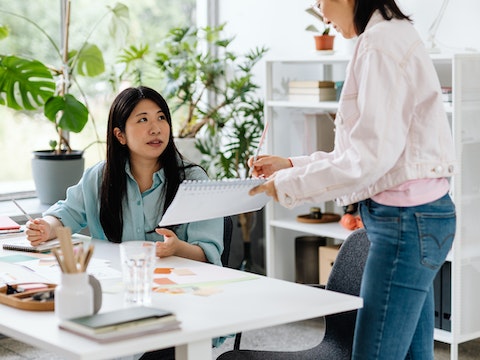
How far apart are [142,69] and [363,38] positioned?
309 cm

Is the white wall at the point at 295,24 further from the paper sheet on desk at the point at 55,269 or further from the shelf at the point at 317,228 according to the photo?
the paper sheet on desk at the point at 55,269

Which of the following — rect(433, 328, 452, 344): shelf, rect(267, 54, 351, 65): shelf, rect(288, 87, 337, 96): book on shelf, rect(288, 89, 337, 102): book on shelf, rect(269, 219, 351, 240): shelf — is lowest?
rect(433, 328, 452, 344): shelf

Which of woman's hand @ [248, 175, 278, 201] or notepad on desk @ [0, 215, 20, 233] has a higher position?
woman's hand @ [248, 175, 278, 201]

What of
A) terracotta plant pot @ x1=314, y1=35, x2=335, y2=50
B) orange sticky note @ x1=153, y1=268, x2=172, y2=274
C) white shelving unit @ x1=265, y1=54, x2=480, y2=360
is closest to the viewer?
orange sticky note @ x1=153, y1=268, x2=172, y2=274

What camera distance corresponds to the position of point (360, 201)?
6.77ft

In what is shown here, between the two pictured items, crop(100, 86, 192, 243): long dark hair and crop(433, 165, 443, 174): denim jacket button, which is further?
crop(100, 86, 192, 243): long dark hair

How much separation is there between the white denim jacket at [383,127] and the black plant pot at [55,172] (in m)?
2.49

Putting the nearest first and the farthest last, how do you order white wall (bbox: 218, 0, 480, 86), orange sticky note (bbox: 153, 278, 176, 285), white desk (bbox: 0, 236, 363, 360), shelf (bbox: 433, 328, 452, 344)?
white desk (bbox: 0, 236, 363, 360) → orange sticky note (bbox: 153, 278, 176, 285) → shelf (bbox: 433, 328, 452, 344) → white wall (bbox: 218, 0, 480, 86)

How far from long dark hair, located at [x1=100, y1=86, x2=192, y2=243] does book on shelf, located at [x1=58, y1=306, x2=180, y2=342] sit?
3.03 feet

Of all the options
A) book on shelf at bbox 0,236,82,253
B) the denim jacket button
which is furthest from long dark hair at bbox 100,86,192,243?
the denim jacket button

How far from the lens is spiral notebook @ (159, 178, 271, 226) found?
2.11 m

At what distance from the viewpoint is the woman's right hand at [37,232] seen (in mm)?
2721

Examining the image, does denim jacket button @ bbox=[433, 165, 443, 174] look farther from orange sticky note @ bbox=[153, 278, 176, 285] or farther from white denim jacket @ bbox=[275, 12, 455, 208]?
orange sticky note @ bbox=[153, 278, 176, 285]

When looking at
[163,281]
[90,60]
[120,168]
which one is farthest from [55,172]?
[163,281]
